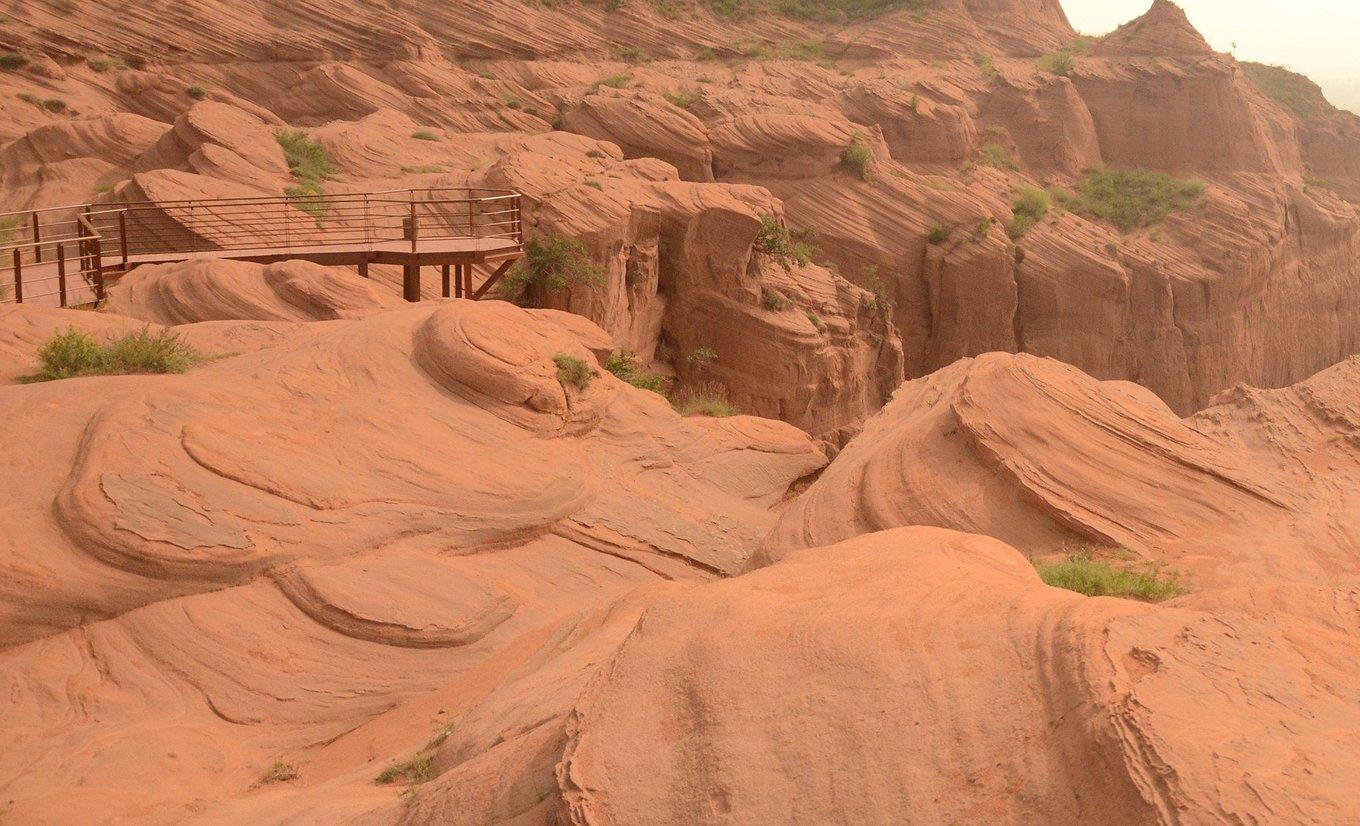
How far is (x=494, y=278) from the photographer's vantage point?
1698 centimetres

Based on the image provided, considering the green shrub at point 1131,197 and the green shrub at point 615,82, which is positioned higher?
the green shrub at point 615,82

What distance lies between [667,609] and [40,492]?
5216 millimetres

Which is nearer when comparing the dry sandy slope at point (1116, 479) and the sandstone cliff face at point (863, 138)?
the dry sandy slope at point (1116, 479)

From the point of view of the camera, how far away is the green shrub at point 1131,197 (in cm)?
3120

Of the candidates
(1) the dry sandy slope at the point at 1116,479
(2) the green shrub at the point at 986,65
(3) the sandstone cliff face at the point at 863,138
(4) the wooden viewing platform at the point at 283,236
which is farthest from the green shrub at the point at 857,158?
(1) the dry sandy slope at the point at 1116,479

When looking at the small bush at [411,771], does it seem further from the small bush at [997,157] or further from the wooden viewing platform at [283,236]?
the small bush at [997,157]

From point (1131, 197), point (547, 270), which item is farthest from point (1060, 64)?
point (547, 270)

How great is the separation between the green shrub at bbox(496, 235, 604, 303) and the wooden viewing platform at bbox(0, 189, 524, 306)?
28 cm

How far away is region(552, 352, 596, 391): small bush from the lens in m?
11.6

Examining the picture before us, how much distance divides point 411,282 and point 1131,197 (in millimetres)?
23009

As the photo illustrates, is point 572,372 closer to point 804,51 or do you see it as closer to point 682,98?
point 682,98

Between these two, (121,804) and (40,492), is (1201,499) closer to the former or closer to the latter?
(121,804)

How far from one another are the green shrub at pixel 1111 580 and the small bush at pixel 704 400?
Answer: 8909 millimetres

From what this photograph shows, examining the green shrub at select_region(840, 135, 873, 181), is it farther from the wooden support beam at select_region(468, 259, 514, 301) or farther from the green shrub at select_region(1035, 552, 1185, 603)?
the green shrub at select_region(1035, 552, 1185, 603)
